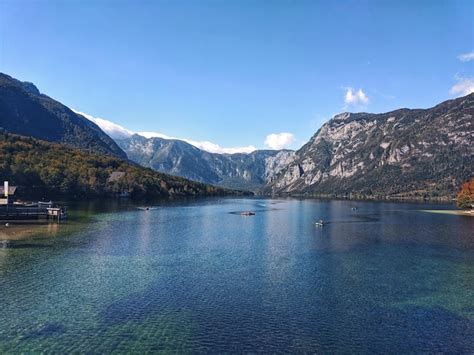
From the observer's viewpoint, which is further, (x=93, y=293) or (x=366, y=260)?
(x=366, y=260)

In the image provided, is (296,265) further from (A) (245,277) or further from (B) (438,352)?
(B) (438,352)

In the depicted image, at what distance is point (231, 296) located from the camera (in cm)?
3953

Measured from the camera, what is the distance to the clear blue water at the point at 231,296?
93.9 ft

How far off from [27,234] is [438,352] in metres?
74.8

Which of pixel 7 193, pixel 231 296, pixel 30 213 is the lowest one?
pixel 231 296

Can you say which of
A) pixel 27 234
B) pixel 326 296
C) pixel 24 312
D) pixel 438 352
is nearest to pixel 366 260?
pixel 326 296

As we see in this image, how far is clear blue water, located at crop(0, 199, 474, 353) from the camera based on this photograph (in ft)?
93.9

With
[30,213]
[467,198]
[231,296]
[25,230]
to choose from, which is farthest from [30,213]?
[467,198]

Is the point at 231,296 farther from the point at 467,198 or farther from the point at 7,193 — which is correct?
the point at 467,198

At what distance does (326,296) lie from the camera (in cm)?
4034

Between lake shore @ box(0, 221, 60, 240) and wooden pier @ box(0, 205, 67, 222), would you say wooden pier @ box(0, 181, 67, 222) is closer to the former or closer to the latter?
wooden pier @ box(0, 205, 67, 222)

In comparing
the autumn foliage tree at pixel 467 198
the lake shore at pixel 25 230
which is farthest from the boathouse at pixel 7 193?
the autumn foliage tree at pixel 467 198

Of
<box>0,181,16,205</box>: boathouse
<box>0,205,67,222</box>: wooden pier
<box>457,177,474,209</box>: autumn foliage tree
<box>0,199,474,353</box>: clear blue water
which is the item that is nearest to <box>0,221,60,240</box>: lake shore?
<box>0,205,67,222</box>: wooden pier

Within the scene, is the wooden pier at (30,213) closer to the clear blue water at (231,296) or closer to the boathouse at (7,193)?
the boathouse at (7,193)
